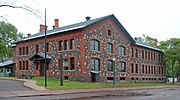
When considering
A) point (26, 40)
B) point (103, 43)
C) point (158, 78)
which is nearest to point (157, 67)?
point (158, 78)

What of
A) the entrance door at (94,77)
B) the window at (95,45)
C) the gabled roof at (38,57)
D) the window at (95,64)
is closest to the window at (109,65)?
the window at (95,64)

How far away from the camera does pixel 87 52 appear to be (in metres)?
39.2

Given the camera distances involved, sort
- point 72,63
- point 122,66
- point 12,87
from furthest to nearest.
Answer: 1. point 122,66
2. point 72,63
3. point 12,87

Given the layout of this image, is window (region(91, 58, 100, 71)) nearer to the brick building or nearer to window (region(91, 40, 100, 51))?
the brick building

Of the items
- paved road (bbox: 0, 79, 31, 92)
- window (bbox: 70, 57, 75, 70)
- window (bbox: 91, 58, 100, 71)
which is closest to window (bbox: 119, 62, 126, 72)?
window (bbox: 91, 58, 100, 71)

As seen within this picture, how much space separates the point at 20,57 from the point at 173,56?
3041 cm

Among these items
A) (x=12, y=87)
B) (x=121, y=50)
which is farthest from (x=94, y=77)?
(x=12, y=87)

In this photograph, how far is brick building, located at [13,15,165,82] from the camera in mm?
39106

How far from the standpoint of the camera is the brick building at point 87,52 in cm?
3911

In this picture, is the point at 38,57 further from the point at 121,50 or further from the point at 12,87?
the point at 12,87

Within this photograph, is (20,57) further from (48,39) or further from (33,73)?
(48,39)

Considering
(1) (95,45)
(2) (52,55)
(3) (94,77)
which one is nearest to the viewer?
(3) (94,77)

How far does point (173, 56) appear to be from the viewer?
60.5 meters

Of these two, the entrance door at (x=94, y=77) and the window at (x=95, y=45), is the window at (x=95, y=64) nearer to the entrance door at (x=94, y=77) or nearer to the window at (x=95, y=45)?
the entrance door at (x=94, y=77)
